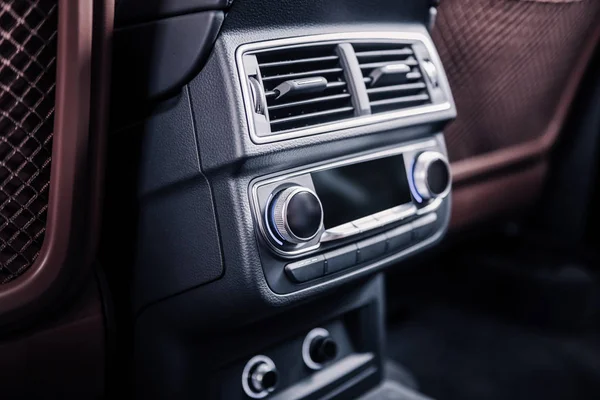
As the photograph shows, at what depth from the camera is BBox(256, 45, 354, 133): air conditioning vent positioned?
0.67 meters

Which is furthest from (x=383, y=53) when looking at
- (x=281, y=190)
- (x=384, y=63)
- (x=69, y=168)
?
(x=69, y=168)

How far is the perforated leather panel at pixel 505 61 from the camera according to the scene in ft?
3.58

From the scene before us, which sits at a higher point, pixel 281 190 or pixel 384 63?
pixel 384 63

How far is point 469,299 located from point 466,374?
30 cm

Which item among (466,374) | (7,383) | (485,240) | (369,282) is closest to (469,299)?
(485,240)

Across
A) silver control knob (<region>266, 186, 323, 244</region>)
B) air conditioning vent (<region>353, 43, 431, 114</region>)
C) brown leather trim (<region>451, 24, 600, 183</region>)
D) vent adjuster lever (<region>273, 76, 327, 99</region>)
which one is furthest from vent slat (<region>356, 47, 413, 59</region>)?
brown leather trim (<region>451, 24, 600, 183</region>)

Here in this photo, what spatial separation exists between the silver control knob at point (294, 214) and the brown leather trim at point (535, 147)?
2.18ft

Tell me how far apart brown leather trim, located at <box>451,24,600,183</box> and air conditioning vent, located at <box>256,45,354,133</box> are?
595 mm

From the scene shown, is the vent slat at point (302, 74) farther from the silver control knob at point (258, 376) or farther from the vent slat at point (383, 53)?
the silver control knob at point (258, 376)

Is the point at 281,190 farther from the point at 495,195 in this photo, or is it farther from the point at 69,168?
the point at 495,195

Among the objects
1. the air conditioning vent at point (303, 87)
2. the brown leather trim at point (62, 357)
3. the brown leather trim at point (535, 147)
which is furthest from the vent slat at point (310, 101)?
the brown leather trim at point (535, 147)

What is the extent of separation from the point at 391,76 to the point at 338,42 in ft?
0.33

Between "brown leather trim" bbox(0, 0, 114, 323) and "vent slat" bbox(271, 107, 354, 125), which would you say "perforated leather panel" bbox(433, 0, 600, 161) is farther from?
"brown leather trim" bbox(0, 0, 114, 323)

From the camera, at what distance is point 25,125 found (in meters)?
0.65
